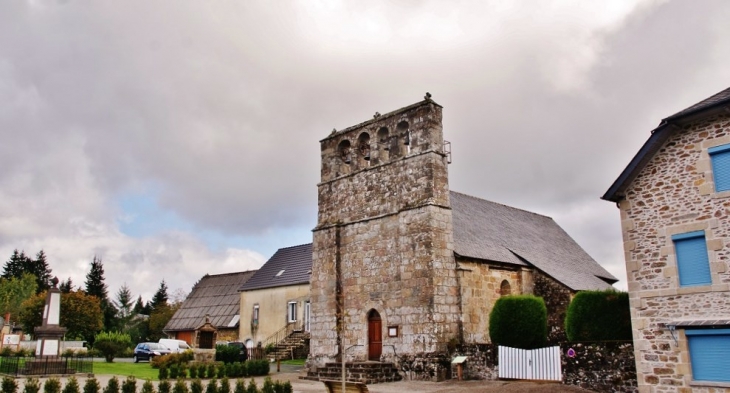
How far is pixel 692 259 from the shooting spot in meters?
14.7

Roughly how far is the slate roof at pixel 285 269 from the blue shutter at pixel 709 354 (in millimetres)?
25186

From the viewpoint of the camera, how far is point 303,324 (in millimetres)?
35812

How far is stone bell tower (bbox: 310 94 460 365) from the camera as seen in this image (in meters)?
21.9

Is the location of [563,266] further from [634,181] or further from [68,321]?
[68,321]

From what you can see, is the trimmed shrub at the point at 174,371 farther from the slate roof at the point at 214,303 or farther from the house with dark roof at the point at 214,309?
the slate roof at the point at 214,303

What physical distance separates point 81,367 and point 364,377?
11940 millimetres

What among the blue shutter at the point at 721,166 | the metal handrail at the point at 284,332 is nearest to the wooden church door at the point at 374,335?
the metal handrail at the point at 284,332

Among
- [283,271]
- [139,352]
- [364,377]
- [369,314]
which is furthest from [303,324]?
[364,377]

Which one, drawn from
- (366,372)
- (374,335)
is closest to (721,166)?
(366,372)

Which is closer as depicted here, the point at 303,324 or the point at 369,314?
the point at 369,314

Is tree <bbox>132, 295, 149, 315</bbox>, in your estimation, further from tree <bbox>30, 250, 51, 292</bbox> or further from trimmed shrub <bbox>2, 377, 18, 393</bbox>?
trimmed shrub <bbox>2, 377, 18, 393</bbox>

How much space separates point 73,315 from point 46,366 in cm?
2993

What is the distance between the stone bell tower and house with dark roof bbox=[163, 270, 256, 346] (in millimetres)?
19320

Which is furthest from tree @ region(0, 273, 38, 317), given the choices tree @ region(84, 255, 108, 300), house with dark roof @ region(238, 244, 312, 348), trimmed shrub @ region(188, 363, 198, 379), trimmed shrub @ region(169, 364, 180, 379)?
trimmed shrub @ region(188, 363, 198, 379)
